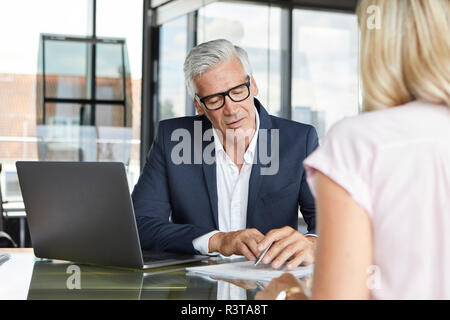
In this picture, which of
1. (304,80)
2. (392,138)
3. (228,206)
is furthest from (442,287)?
(304,80)

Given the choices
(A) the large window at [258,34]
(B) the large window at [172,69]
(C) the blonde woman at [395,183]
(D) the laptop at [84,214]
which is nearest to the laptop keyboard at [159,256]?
(D) the laptop at [84,214]

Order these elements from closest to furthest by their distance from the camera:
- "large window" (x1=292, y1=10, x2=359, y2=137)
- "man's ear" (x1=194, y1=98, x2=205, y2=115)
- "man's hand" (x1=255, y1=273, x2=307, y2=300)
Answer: "man's hand" (x1=255, y1=273, x2=307, y2=300) < "man's ear" (x1=194, y1=98, x2=205, y2=115) < "large window" (x1=292, y1=10, x2=359, y2=137)

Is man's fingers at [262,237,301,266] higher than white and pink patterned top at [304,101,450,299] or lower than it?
lower

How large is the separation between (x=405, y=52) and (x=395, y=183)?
0.18 m

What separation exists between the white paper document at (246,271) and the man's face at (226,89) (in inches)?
30.2

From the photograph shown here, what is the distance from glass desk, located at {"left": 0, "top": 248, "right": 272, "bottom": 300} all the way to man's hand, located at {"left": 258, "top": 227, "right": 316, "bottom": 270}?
0.62 ft

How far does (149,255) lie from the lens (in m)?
1.88

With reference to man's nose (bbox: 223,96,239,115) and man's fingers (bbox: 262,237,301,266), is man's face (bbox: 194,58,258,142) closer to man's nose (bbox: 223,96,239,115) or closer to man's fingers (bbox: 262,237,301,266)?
man's nose (bbox: 223,96,239,115)

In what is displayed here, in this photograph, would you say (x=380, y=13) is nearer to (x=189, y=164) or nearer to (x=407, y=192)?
(x=407, y=192)

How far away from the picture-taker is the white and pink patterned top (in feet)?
2.54

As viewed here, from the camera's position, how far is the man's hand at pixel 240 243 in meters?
1.72

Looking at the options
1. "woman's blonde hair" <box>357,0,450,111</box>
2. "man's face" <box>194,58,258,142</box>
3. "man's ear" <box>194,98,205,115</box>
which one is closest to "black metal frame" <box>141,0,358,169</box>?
"man's ear" <box>194,98,205,115</box>
